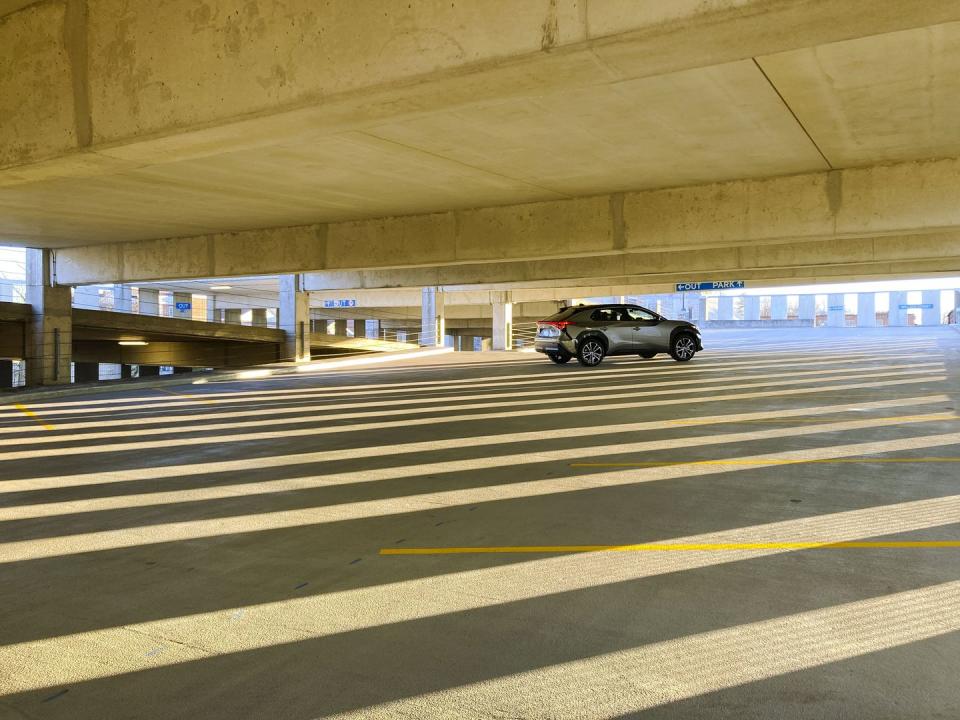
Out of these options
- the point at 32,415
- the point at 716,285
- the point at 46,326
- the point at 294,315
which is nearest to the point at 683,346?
the point at 716,285

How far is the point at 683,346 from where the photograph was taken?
2381 centimetres

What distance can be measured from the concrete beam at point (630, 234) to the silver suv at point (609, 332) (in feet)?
9.68

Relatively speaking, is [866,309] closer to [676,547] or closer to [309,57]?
[676,547]

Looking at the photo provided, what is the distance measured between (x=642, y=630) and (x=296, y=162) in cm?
920

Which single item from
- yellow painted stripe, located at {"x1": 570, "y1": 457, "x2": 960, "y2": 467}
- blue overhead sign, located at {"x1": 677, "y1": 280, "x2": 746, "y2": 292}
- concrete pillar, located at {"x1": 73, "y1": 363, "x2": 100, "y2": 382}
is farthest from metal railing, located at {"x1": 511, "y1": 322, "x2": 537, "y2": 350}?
yellow painted stripe, located at {"x1": 570, "y1": 457, "x2": 960, "y2": 467}

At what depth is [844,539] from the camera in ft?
17.5

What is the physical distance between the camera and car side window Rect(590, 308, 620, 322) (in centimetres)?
2232

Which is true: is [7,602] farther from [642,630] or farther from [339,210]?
[339,210]

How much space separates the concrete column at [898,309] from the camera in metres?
80.5

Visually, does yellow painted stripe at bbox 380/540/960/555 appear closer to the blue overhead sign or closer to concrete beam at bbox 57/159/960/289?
concrete beam at bbox 57/159/960/289

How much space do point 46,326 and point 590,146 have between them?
20234mm

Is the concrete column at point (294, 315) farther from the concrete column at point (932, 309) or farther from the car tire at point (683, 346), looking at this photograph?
the concrete column at point (932, 309)

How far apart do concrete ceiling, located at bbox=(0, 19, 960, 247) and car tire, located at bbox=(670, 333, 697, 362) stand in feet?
35.5

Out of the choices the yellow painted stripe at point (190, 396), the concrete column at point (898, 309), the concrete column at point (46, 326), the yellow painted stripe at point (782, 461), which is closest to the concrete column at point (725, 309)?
the concrete column at point (898, 309)
